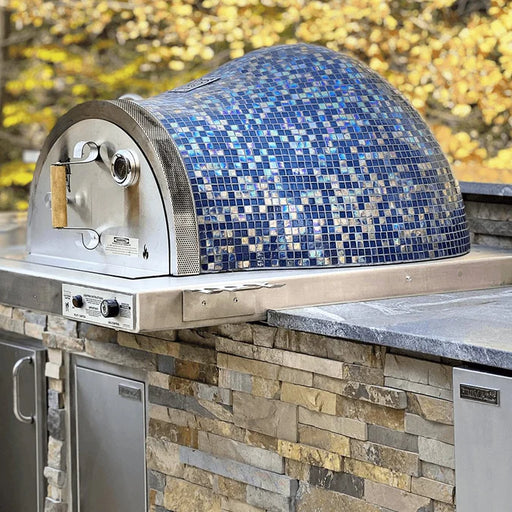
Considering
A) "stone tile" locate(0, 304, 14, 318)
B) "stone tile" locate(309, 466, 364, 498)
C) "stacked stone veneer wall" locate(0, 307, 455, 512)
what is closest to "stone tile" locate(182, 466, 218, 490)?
"stacked stone veneer wall" locate(0, 307, 455, 512)

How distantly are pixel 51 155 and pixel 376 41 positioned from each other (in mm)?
4274

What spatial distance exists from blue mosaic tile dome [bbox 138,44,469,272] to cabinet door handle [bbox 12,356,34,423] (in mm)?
1106

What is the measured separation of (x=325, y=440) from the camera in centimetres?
314

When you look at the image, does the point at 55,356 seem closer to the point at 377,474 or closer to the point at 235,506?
the point at 235,506

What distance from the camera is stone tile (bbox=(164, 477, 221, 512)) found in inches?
139

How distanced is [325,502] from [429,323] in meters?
0.62

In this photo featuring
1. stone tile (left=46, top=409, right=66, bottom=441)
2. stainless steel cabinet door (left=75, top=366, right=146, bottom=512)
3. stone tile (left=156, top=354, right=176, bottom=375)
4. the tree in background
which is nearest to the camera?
stone tile (left=156, top=354, right=176, bottom=375)

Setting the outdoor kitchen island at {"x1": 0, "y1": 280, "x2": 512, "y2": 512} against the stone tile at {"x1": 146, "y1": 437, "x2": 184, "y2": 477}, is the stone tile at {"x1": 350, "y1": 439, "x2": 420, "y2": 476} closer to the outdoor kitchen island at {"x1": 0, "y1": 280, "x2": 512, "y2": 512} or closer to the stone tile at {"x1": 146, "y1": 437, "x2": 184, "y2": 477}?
the outdoor kitchen island at {"x1": 0, "y1": 280, "x2": 512, "y2": 512}

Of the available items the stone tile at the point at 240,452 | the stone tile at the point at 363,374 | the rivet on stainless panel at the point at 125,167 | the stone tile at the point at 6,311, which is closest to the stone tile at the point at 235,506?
the stone tile at the point at 240,452

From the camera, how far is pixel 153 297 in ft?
9.99

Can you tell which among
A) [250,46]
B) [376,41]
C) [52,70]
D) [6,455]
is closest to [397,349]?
[6,455]

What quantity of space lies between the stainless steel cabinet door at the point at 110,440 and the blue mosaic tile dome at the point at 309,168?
0.66 meters

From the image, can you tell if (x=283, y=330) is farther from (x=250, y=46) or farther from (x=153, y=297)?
(x=250, y=46)

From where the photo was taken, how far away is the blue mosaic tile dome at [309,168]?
349cm
